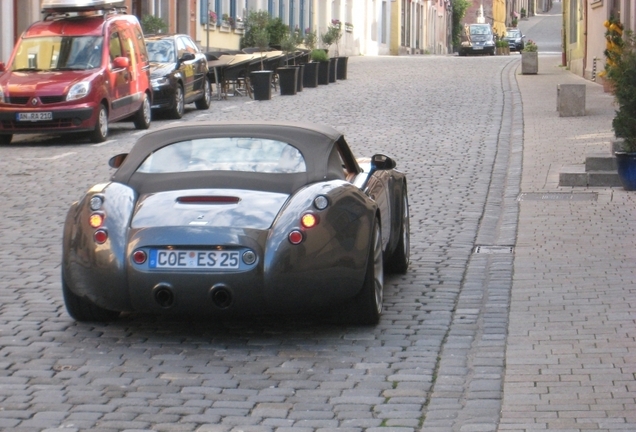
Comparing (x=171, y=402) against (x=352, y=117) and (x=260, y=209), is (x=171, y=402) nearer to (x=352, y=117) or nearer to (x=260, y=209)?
(x=260, y=209)

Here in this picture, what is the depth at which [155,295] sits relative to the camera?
701cm

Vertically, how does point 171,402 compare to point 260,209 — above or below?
below

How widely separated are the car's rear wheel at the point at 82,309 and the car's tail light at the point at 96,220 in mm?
455

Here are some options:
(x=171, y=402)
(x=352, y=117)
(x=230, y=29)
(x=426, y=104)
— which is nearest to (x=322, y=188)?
(x=171, y=402)

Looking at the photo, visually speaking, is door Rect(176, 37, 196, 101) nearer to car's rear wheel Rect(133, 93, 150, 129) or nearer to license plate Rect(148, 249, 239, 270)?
car's rear wheel Rect(133, 93, 150, 129)

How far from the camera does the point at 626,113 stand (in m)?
13.3

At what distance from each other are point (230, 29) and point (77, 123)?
26.4 m

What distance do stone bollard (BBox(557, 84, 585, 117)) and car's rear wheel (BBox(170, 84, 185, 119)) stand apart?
710 cm

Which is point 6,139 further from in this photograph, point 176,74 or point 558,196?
point 558,196

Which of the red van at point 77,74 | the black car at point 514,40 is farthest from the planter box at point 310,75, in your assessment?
the black car at point 514,40

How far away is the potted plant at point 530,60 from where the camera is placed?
3759cm

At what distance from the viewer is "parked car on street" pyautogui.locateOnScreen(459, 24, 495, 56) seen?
2857 inches

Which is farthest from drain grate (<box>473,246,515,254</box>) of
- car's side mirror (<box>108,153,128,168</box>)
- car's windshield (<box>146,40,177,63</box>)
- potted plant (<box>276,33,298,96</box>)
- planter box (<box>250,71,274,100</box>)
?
potted plant (<box>276,33,298,96</box>)

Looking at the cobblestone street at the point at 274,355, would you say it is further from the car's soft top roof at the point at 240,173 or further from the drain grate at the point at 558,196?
the car's soft top roof at the point at 240,173
